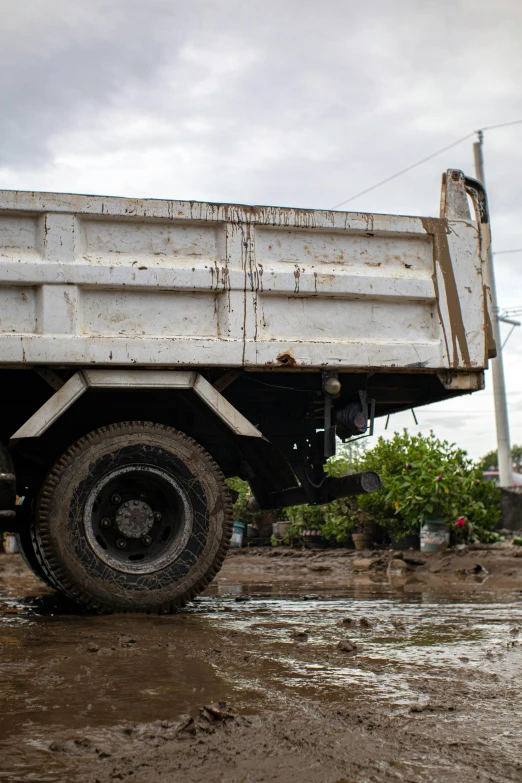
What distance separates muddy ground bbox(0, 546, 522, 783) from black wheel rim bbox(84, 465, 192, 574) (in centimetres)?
39

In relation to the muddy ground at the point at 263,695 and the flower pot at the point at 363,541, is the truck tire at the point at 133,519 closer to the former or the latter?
the muddy ground at the point at 263,695

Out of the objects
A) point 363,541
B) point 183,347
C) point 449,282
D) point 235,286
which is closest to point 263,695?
point 183,347

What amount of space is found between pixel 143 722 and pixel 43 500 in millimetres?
2504

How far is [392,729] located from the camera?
2.37 metres

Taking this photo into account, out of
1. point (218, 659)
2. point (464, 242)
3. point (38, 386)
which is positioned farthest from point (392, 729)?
point (464, 242)

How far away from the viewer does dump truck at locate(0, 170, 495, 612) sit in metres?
4.84

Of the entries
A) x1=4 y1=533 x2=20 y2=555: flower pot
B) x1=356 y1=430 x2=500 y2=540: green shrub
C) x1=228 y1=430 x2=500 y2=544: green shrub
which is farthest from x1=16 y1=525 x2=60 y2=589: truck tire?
x1=4 y1=533 x2=20 y2=555: flower pot

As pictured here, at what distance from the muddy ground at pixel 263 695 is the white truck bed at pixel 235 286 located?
5.40 feet

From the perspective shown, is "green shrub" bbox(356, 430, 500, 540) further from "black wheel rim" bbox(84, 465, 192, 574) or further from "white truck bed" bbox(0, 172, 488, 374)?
"black wheel rim" bbox(84, 465, 192, 574)

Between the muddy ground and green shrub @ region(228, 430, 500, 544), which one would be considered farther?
green shrub @ region(228, 430, 500, 544)

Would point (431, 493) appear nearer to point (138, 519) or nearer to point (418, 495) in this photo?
point (418, 495)

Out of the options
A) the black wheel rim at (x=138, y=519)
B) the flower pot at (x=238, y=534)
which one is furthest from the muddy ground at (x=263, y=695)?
the flower pot at (x=238, y=534)

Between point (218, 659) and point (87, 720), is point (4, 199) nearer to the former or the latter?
point (218, 659)

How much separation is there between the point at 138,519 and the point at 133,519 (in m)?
0.03
